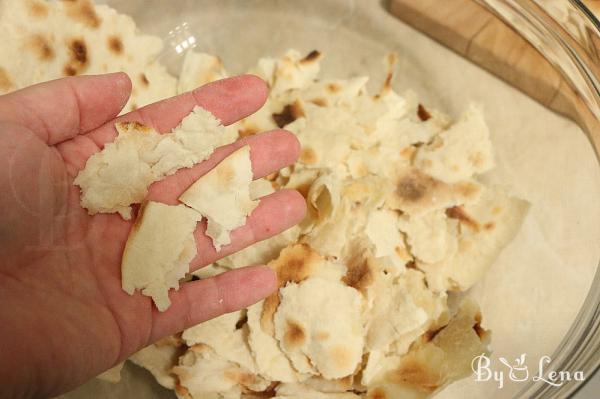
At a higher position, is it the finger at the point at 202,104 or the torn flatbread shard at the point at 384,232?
the finger at the point at 202,104

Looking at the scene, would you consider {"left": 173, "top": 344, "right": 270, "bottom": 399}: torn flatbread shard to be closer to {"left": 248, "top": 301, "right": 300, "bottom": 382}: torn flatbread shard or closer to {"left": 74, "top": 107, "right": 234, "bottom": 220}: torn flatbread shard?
{"left": 248, "top": 301, "right": 300, "bottom": 382}: torn flatbread shard

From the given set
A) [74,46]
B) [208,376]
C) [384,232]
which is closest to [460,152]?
[384,232]

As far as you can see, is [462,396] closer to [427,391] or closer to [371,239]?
[427,391]

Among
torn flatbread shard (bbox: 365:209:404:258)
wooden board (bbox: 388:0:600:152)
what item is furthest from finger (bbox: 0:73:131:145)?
wooden board (bbox: 388:0:600:152)

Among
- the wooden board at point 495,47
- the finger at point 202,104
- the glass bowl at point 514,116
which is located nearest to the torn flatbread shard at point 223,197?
the finger at point 202,104

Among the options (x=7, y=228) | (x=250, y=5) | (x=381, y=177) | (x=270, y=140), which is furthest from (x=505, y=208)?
(x=7, y=228)

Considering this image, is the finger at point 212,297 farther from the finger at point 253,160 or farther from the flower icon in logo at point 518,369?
the flower icon in logo at point 518,369
